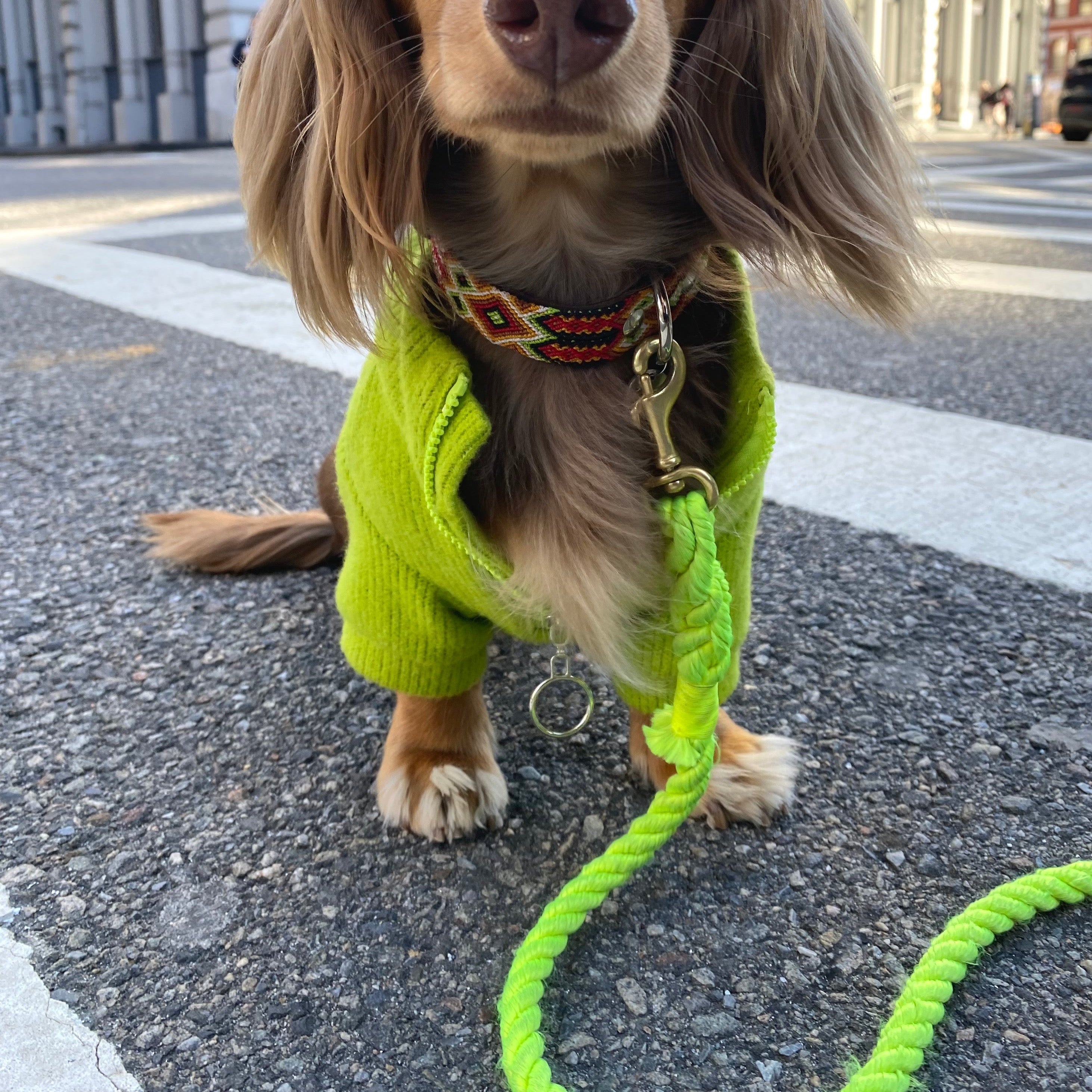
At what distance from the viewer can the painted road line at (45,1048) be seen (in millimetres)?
1017

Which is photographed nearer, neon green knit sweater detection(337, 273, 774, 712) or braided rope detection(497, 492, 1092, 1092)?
braided rope detection(497, 492, 1092, 1092)

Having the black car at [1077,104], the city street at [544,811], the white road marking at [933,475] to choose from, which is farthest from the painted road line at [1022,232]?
the black car at [1077,104]

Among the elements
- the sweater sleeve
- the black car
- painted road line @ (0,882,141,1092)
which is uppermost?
the black car

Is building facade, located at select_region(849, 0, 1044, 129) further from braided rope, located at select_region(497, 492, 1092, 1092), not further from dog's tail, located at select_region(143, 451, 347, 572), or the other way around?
braided rope, located at select_region(497, 492, 1092, 1092)

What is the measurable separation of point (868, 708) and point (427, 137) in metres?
1.00

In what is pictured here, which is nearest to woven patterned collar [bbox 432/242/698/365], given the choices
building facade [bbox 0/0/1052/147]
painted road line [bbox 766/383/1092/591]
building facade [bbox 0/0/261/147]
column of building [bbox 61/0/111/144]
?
painted road line [bbox 766/383/1092/591]

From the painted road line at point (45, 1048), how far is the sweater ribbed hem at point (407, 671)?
0.53 meters

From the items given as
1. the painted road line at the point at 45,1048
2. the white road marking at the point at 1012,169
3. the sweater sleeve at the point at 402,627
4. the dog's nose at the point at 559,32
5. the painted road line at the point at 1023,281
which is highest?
the dog's nose at the point at 559,32

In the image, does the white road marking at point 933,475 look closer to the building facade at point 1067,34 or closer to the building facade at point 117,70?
the building facade at point 117,70

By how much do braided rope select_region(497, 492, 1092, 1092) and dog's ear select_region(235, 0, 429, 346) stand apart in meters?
0.49

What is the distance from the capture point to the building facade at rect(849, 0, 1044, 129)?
93.6 feet

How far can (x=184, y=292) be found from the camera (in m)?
4.65

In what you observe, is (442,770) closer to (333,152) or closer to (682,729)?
(682,729)

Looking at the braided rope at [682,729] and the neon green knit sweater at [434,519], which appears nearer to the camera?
the braided rope at [682,729]
